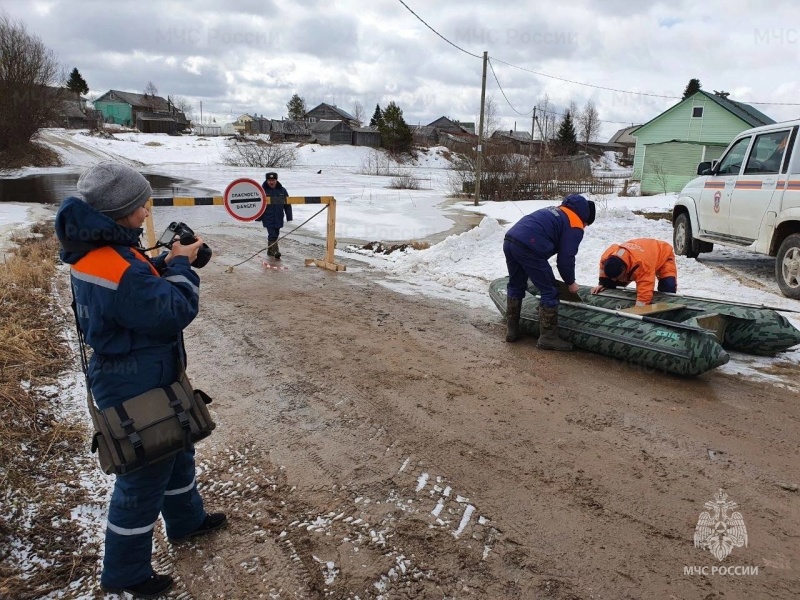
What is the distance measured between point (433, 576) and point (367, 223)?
13301mm

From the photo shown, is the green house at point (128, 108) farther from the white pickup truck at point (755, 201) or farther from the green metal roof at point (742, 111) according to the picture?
the white pickup truck at point (755, 201)

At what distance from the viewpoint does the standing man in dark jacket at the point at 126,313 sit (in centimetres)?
209

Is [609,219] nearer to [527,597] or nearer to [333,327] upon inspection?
[333,327]

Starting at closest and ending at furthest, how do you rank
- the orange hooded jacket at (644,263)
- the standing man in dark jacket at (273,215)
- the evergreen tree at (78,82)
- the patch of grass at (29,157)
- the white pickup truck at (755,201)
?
the orange hooded jacket at (644,263), the white pickup truck at (755,201), the standing man in dark jacket at (273,215), the patch of grass at (29,157), the evergreen tree at (78,82)

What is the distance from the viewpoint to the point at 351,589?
7.96 ft

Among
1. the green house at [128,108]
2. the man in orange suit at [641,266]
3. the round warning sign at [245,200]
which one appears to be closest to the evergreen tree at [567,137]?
the green house at [128,108]

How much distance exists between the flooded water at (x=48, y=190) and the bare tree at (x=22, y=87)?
945cm

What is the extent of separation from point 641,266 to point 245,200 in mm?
5826

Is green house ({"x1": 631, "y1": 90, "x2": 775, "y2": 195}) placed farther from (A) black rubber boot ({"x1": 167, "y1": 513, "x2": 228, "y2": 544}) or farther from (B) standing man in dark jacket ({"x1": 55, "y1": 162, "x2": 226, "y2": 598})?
(B) standing man in dark jacket ({"x1": 55, "y1": 162, "x2": 226, "y2": 598})

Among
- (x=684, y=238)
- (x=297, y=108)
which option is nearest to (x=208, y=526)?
(x=684, y=238)

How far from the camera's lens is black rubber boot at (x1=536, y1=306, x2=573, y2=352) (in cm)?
542

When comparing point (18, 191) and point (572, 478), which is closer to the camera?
point (572, 478)

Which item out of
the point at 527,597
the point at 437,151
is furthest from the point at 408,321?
the point at 437,151

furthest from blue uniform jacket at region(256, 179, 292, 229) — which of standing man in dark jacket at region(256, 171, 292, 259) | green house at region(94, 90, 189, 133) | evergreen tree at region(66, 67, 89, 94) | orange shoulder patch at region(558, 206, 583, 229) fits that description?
evergreen tree at region(66, 67, 89, 94)
